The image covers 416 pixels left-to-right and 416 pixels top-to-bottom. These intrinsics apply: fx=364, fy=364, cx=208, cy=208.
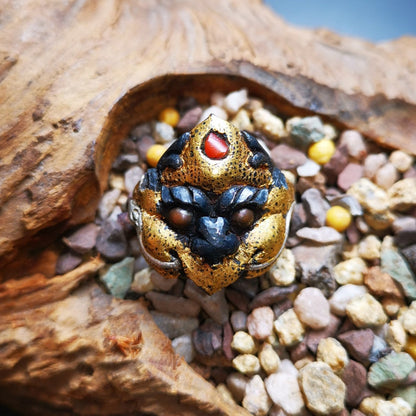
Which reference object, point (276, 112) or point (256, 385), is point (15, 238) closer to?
point (256, 385)

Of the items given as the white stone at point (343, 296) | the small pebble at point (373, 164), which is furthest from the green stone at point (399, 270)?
the small pebble at point (373, 164)

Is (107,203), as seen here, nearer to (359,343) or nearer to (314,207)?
(314,207)

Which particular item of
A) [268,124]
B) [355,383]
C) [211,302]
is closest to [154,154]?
[268,124]

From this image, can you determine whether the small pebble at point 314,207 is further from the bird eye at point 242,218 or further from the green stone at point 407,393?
the green stone at point 407,393

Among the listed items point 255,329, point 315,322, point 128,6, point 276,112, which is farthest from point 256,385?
point 128,6

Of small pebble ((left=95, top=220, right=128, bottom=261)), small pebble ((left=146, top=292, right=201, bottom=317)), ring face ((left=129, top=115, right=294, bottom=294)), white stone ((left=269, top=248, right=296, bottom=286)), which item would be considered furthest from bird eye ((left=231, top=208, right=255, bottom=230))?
small pebble ((left=95, top=220, right=128, bottom=261))

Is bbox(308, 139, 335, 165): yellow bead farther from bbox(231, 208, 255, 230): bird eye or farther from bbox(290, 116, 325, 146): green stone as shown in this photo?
bbox(231, 208, 255, 230): bird eye
